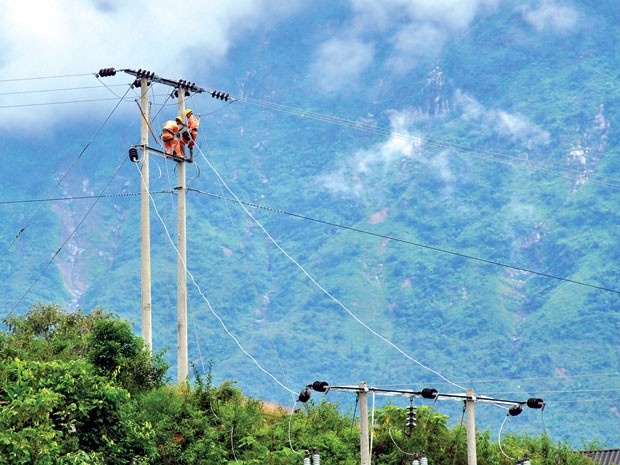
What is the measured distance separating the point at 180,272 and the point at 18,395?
13905mm

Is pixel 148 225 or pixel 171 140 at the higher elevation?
pixel 171 140

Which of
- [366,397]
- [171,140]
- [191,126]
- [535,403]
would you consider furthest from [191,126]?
[535,403]

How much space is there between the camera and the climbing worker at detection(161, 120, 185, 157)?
51500 millimetres

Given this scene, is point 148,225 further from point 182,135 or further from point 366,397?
point 366,397

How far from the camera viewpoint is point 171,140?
51688 mm

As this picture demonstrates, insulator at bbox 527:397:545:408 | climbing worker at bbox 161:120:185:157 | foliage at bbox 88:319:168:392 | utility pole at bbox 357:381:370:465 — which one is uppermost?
climbing worker at bbox 161:120:185:157

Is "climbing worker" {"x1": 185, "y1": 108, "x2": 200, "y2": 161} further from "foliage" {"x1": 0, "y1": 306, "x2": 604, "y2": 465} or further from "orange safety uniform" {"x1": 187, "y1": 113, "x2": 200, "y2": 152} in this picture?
"foliage" {"x1": 0, "y1": 306, "x2": 604, "y2": 465}

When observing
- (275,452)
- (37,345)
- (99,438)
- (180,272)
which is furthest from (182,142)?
(99,438)

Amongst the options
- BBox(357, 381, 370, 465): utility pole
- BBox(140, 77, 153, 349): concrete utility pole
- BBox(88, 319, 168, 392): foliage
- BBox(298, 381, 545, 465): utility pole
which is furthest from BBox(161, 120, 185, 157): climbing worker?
BBox(357, 381, 370, 465): utility pole

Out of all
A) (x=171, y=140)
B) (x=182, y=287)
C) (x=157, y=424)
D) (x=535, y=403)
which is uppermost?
(x=171, y=140)

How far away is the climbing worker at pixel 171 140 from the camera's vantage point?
169 ft

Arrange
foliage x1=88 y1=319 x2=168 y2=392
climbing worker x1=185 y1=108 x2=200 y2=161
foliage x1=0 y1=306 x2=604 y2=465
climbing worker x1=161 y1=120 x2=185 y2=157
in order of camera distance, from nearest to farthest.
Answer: foliage x1=0 y1=306 x2=604 y2=465 < foliage x1=88 y1=319 x2=168 y2=392 < climbing worker x1=161 y1=120 x2=185 y2=157 < climbing worker x1=185 y1=108 x2=200 y2=161

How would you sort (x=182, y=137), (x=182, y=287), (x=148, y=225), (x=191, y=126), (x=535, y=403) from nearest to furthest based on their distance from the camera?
(x=535, y=403) → (x=182, y=287) → (x=148, y=225) → (x=182, y=137) → (x=191, y=126)

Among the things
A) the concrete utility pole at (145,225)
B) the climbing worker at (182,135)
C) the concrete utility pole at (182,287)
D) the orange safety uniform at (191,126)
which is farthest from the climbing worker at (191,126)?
the concrete utility pole at (145,225)
